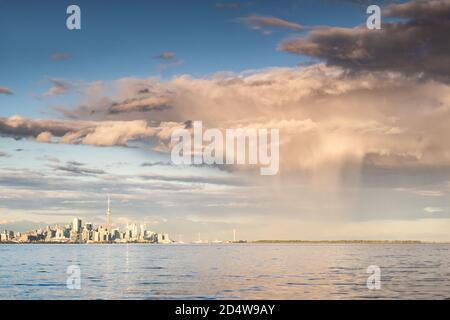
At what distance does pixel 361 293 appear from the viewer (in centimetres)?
6938

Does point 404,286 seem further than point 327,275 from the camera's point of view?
No

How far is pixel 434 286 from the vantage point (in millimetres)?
78250
